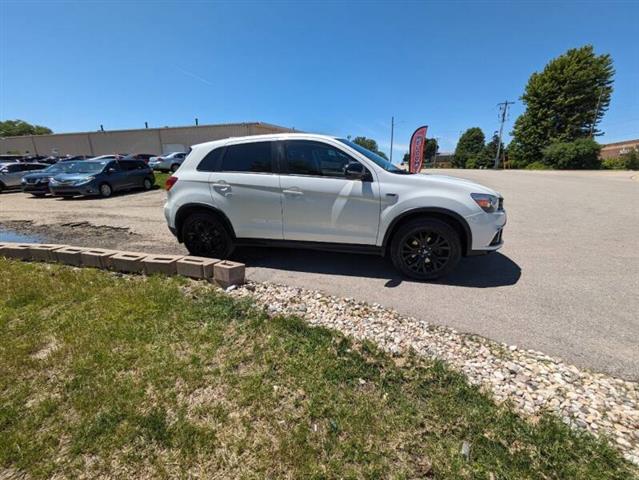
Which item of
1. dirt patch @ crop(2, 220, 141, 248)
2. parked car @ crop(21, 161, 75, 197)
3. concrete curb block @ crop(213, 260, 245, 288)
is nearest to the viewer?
concrete curb block @ crop(213, 260, 245, 288)

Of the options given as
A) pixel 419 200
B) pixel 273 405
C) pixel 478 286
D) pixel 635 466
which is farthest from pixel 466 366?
pixel 419 200

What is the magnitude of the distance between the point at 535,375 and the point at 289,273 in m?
3.02

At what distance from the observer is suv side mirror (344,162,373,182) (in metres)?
3.82

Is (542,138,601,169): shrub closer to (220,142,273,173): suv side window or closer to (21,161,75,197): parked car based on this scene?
(220,142,273,173): suv side window

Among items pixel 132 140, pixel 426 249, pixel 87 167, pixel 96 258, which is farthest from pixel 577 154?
pixel 132 140

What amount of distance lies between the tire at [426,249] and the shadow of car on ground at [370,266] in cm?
17

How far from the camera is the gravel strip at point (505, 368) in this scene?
1.89m

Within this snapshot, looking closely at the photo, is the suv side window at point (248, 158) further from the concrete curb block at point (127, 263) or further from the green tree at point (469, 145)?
the green tree at point (469, 145)

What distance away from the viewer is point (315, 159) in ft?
13.4

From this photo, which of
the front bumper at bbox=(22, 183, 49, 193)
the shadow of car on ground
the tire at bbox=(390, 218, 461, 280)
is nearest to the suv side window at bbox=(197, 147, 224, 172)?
the shadow of car on ground

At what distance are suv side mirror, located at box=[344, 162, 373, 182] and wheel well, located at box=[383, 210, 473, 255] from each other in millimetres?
689

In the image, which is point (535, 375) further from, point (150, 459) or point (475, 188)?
point (150, 459)

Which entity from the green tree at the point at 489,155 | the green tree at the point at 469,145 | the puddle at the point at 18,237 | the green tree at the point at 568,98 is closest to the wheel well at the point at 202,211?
the puddle at the point at 18,237

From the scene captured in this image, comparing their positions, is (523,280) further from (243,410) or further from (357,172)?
(243,410)
